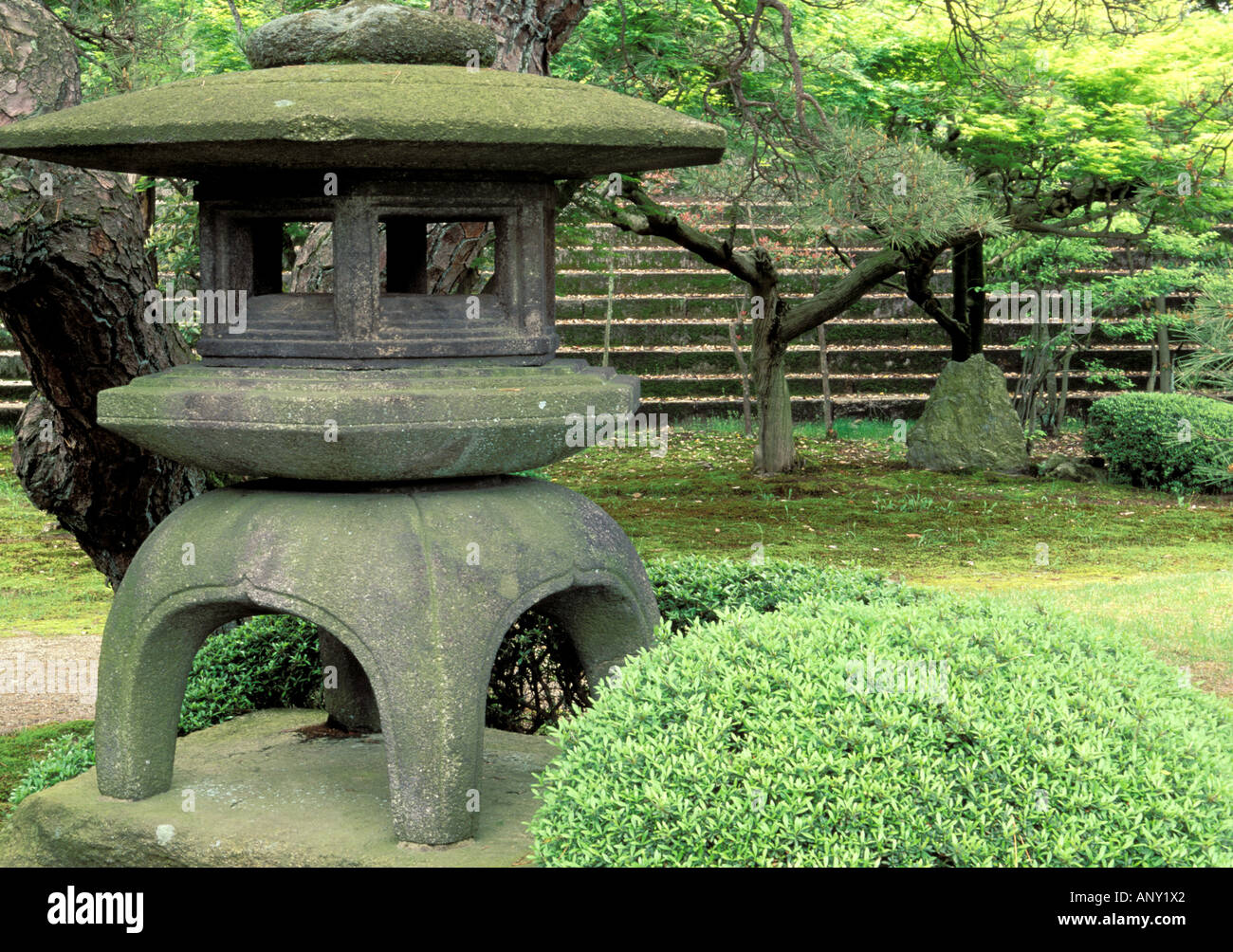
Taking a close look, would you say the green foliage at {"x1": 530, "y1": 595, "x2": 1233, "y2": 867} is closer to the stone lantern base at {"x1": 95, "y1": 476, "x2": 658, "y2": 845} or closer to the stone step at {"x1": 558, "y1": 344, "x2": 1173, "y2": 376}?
the stone lantern base at {"x1": 95, "y1": 476, "x2": 658, "y2": 845}

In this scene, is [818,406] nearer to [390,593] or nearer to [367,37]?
[367,37]

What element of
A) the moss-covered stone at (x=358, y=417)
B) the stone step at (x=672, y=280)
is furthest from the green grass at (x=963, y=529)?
the moss-covered stone at (x=358, y=417)

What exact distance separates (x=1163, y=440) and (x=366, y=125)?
478 inches

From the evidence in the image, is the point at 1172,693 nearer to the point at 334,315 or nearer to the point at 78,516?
the point at 334,315

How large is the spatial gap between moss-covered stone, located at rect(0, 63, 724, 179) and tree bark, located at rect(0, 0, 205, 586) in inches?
44.4

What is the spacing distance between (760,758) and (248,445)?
1.92 m

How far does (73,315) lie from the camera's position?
536cm

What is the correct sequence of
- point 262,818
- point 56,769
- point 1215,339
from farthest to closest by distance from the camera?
point 1215,339, point 56,769, point 262,818

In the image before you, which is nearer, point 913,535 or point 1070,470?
point 913,535

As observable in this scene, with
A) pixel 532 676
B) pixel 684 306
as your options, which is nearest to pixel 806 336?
pixel 684 306

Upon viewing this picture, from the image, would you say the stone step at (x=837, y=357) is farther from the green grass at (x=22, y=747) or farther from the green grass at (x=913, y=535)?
the green grass at (x=22, y=747)

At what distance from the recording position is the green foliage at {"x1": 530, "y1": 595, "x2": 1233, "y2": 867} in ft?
9.57

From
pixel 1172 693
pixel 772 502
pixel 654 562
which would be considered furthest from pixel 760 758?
pixel 772 502

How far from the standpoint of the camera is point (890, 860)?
2.93 m
